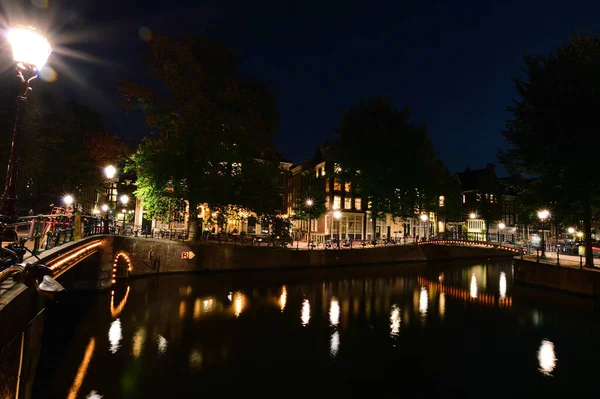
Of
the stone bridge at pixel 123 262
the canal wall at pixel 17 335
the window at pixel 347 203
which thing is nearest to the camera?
the canal wall at pixel 17 335

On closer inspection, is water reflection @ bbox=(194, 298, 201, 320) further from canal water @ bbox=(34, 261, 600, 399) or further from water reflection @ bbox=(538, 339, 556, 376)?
water reflection @ bbox=(538, 339, 556, 376)

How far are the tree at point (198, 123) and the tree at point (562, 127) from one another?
19.8m

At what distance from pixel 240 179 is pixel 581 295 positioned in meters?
26.3

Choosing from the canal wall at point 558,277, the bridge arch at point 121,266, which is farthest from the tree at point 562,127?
the bridge arch at point 121,266

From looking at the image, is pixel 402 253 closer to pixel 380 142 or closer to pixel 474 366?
pixel 380 142

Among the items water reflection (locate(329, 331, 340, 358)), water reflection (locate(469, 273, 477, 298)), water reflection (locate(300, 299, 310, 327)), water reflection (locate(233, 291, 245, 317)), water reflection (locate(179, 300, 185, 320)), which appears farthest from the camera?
water reflection (locate(469, 273, 477, 298))

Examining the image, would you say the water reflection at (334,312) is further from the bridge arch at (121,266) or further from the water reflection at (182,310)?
the bridge arch at (121,266)

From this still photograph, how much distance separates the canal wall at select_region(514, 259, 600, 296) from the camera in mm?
22078

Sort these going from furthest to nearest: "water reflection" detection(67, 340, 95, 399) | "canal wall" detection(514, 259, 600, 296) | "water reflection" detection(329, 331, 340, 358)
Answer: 1. "canal wall" detection(514, 259, 600, 296)
2. "water reflection" detection(329, 331, 340, 358)
3. "water reflection" detection(67, 340, 95, 399)

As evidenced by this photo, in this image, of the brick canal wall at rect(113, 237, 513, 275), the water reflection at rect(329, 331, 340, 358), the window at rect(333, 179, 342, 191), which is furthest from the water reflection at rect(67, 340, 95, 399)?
the window at rect(333, 179, 342, 191)

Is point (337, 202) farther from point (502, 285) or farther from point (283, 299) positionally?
point (283, 299)

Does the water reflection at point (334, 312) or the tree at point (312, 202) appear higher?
the tree at point (312, 202)

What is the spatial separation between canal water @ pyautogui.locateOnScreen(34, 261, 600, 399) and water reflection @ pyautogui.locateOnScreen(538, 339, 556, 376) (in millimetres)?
74

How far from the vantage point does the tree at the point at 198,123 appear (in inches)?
1041
